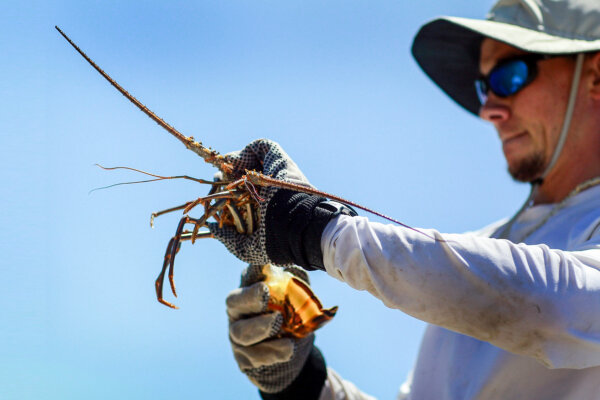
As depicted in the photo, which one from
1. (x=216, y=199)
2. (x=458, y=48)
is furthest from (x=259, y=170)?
(x=458, y=48)

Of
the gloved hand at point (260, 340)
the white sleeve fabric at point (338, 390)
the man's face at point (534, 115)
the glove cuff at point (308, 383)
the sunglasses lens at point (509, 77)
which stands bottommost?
the white sleeve fabric at point (338, 390)

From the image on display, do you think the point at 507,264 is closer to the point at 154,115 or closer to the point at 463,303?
the point at 463,303

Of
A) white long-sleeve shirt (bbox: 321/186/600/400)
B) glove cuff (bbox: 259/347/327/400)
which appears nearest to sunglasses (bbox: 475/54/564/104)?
white long-sleeve shirt (bbox: 321/186/600/400)

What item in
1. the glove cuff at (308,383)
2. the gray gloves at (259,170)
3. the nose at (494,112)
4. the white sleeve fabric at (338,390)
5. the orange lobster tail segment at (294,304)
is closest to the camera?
the gray gloves at (259,170)

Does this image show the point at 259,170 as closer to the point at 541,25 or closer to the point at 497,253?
the point at 497,253

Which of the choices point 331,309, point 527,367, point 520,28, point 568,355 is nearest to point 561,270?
point 568,355

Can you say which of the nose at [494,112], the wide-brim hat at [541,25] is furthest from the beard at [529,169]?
the wide-brim hat at [541,25]

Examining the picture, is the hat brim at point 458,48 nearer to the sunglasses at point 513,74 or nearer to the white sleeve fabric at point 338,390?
the sunglasses at point 513,74

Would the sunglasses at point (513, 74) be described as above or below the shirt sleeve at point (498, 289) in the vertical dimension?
above

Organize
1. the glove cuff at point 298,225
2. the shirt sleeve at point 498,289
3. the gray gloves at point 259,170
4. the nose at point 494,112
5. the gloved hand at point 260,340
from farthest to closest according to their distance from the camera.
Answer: the nose at point 494,112 → the gloved hand at point 260,340 → the gray gloves at point 259,170 → the glove cuff at point 298,225 → the shirt sleeve at point 498,289
